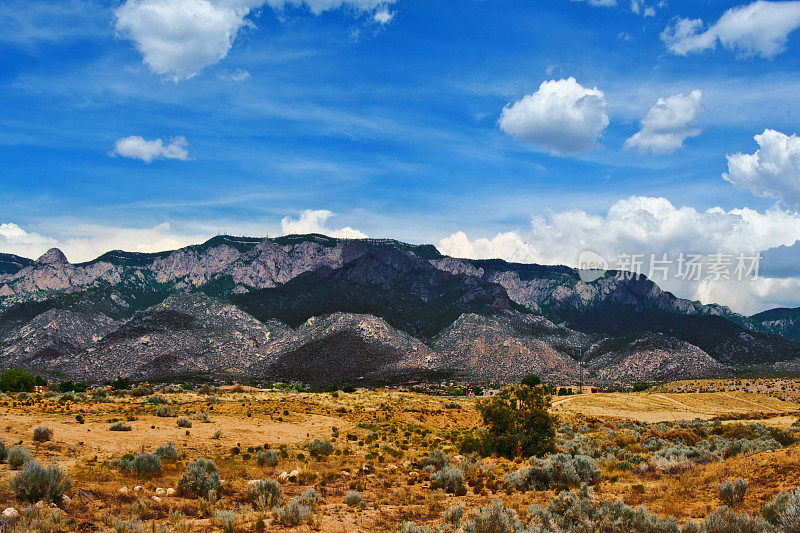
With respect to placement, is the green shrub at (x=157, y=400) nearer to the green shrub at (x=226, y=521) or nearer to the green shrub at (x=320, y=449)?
the green shrub at (x=320, y=449)

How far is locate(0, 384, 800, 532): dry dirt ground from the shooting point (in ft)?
42.5

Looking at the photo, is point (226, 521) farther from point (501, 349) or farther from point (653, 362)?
point (653, 362)

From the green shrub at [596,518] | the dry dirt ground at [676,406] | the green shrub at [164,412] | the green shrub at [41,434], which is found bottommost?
the dry dirt ground at [676,406]

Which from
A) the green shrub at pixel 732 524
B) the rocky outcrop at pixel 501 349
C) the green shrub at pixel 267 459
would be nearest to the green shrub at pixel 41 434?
the green shrub at pixel 267 459

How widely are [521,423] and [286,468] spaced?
43.3 ft

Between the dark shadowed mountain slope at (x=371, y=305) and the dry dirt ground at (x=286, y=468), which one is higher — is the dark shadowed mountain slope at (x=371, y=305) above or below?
above

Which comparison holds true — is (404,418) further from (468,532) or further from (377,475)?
(468,532)

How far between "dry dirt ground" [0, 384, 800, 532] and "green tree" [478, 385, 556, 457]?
1.98 metres

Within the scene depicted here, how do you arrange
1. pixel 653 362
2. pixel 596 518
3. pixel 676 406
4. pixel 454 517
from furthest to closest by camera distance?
pixel 653 362 → pixel 676 406 → pixel 454 517 → pixel 596 518

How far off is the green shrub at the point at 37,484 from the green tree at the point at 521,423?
19824mm

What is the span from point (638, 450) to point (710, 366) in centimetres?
13101

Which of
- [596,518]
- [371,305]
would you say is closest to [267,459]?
[596,518]

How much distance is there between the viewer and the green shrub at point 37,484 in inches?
500

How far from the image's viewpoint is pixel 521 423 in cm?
2644
